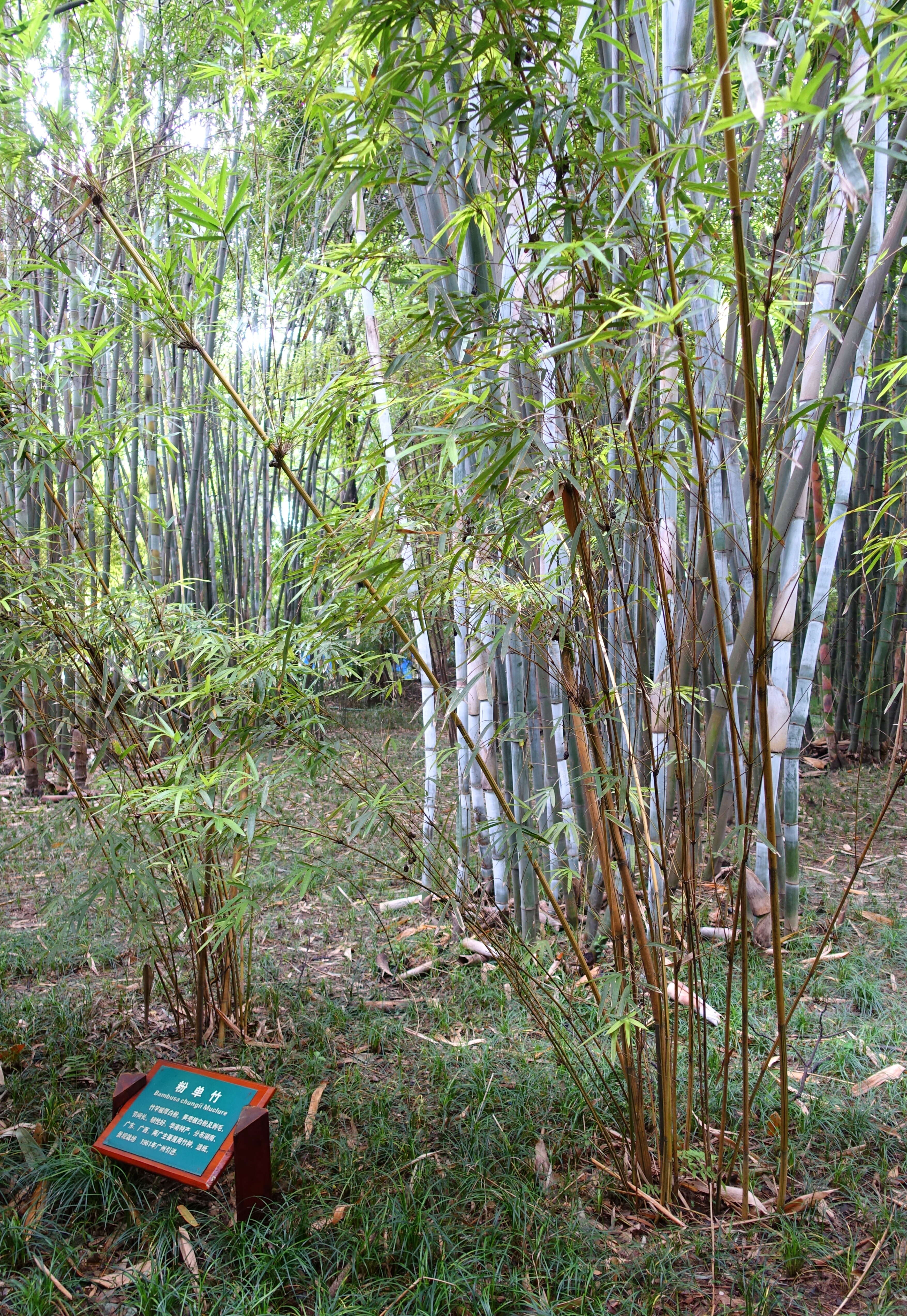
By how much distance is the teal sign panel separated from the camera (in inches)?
56.4

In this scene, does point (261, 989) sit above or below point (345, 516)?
below

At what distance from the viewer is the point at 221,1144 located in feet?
4.67

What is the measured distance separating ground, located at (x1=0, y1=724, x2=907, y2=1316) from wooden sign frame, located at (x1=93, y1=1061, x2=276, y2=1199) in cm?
7

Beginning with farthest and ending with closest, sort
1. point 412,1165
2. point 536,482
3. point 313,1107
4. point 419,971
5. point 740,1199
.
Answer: point 419,971 < point 313,1107 < point 412,1165 < point 740,1199 < point 536,482

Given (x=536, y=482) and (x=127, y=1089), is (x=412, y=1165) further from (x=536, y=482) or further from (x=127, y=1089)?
(x=536, y=482)

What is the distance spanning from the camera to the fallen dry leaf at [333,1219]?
1.40m

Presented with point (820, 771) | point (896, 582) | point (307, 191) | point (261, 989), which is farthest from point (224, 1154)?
point (820, 771)

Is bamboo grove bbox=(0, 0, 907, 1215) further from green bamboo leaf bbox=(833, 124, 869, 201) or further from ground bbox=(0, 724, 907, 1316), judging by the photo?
ground bbox=(0, 724, 907, 1316)

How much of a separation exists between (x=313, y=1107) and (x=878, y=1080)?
3.69ft

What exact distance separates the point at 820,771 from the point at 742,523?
8.32 feet

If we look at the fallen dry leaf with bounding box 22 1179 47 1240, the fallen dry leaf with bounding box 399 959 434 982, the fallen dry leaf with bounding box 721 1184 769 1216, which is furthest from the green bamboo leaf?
the fallen dry leaf with bounding box 399 959 434 982

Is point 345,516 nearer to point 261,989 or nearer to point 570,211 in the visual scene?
point 570,211

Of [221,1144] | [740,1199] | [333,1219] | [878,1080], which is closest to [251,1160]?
[221,1144]

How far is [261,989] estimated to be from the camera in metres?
2.27
